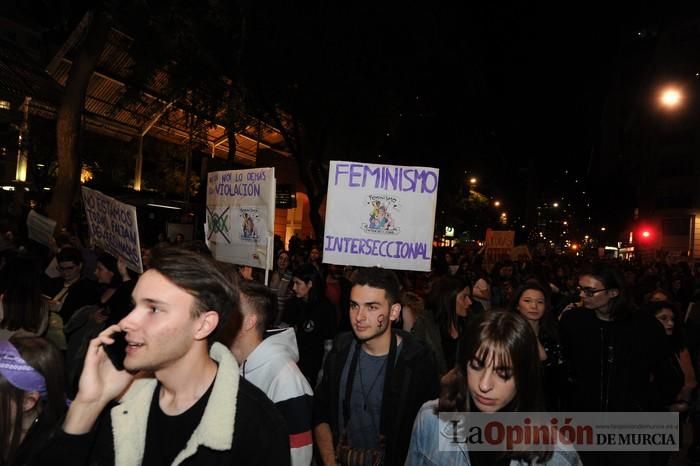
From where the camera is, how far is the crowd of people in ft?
6.89

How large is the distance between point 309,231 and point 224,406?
3278 centimetres

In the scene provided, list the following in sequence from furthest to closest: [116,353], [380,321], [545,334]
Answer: [545,334] → [380,321] → [116,353]

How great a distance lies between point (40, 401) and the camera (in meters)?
2.93

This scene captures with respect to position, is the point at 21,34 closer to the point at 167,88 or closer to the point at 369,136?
the point at 167,88

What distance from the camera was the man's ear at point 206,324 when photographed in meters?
2.19

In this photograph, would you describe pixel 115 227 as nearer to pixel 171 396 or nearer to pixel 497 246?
pixel 171 396

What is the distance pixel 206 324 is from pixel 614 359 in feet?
11.7

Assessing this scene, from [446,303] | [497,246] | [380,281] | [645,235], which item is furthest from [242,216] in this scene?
[645,235]

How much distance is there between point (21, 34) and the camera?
154 feet

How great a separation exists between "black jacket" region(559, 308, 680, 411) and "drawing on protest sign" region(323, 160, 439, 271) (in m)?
1.76

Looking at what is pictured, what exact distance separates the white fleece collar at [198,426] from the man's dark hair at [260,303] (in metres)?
1.30

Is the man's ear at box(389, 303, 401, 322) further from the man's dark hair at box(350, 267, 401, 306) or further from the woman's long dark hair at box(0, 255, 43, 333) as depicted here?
the woman's long dark hair at box(0, 255, 43, 333)

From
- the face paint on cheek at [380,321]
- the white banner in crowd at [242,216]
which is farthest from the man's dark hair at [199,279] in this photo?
the white banner in crowd at [242,216]

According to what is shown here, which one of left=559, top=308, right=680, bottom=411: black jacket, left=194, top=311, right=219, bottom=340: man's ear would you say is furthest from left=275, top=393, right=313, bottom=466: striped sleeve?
left=559, top=308, right=680, bottom=411: black jacket
